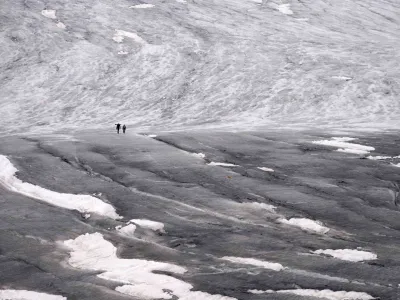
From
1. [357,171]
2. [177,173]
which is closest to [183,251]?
[177,173]

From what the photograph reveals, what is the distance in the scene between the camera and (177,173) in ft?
54.0

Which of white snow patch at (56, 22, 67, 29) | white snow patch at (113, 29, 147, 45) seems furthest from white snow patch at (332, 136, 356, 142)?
white snow patch at (56, 22, 67, 29)

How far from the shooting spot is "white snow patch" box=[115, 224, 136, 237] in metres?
11.6

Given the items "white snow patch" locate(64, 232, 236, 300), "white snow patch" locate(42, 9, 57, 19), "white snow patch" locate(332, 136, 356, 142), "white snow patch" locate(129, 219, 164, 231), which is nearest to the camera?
"white snow patch" locate(64, 232, 236, 300)

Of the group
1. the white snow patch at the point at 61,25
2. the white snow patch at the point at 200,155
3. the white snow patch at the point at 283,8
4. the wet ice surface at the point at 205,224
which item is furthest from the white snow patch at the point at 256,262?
the white snow patch at the point at 283,8

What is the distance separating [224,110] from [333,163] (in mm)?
14819

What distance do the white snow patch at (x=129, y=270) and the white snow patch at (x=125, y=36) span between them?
3205 cm

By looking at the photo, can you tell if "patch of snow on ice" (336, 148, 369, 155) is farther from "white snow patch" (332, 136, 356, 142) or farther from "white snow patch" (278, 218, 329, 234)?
"white snow patch" (278, 218, 329, 234)

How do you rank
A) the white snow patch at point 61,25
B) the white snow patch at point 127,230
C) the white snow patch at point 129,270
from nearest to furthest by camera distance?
the white snow patch at point 129,270, the white snow patch at point 127,230, the white snow patch at point 61,25

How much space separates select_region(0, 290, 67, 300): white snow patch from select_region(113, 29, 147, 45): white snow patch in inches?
1346

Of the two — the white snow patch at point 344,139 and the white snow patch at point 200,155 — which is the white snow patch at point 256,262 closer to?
the white snow patch at point 200,155

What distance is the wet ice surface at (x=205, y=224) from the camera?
29.9ft

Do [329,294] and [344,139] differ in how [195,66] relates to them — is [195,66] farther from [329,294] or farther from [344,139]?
[329,294]

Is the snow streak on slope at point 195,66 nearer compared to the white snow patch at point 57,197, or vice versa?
the white snow patch at point 57,197
